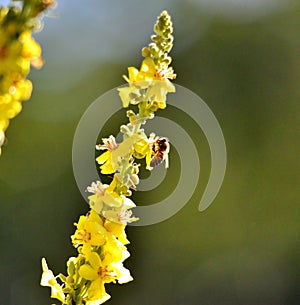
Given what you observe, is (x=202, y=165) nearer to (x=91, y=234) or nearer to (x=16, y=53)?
(x=91, y=234)

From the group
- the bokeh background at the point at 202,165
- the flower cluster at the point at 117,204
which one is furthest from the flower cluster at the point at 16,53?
the bokeh background at the point at 202,165

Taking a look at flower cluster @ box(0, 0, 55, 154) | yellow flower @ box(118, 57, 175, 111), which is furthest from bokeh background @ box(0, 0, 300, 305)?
flower cluster @ box(0, 0, 55, 154)

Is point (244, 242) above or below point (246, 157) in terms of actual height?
below

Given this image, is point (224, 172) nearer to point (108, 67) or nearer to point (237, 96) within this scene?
point (237, 96)

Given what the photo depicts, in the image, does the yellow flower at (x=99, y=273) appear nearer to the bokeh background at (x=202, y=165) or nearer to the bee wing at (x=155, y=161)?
the bee wing at (x=155, y=161)

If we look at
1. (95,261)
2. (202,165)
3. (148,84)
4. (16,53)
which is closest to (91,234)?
(95,261)

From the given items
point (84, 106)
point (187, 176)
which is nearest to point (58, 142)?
point (84, 106)
